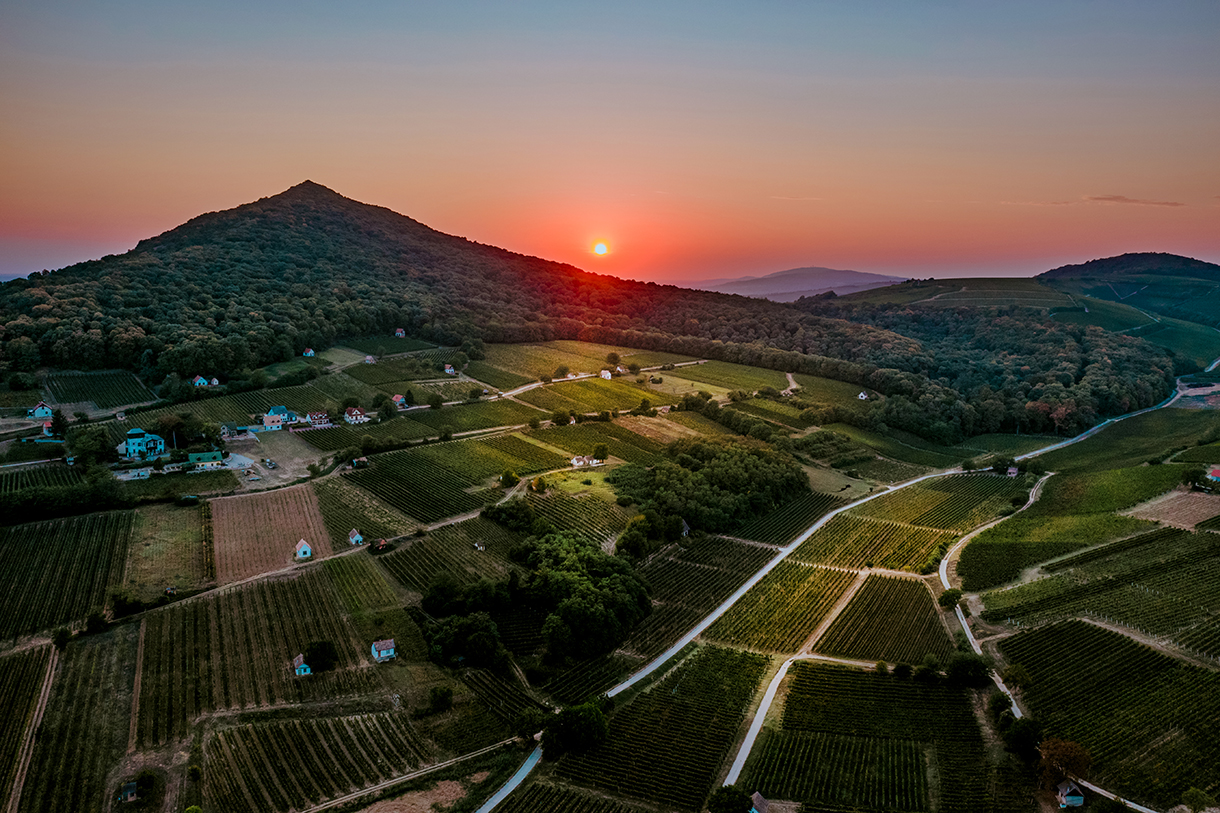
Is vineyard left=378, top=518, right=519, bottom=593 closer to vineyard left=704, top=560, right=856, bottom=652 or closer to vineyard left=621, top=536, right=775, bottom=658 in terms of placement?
vineyard left=621, top=536, right=775, bottom=658

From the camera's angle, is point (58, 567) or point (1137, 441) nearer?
point (58, 567)

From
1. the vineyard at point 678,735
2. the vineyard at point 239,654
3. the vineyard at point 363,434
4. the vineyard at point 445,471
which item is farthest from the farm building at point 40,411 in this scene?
the vineyard at point 678,735

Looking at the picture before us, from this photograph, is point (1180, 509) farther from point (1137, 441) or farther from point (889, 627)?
point (1137, 441)

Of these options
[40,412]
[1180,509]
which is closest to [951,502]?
[1180,509]

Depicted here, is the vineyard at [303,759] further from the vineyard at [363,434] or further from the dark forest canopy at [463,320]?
the dark forest canopy at [463,320]

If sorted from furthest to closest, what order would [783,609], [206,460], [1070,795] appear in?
[206,460] → [783,609] → [1070,795]
